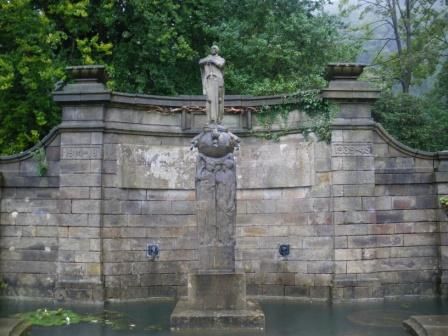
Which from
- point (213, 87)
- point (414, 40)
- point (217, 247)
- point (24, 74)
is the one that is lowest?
point (217, 247)

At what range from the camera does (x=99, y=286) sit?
11969mm

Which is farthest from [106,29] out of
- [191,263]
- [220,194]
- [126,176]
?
[220,194]

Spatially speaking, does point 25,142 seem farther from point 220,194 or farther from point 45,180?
point 220,194

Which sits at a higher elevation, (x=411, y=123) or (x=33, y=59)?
(x=33, y=59)

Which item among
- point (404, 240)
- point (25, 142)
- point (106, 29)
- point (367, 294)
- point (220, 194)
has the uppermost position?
point (106, 29)

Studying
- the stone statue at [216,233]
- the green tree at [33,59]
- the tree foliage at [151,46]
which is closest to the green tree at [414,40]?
the tree foliage at [151,46]

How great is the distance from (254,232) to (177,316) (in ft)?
16.7

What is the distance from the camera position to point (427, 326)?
8.16m

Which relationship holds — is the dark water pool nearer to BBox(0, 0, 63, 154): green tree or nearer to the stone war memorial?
the stone war memorial

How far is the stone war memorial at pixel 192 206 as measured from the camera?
12219 mm

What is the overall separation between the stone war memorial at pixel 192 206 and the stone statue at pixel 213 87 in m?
2.16

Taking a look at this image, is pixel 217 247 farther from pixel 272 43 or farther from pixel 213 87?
pixel 272 43

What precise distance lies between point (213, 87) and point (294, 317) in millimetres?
4499

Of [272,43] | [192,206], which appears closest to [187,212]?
[192,206]
